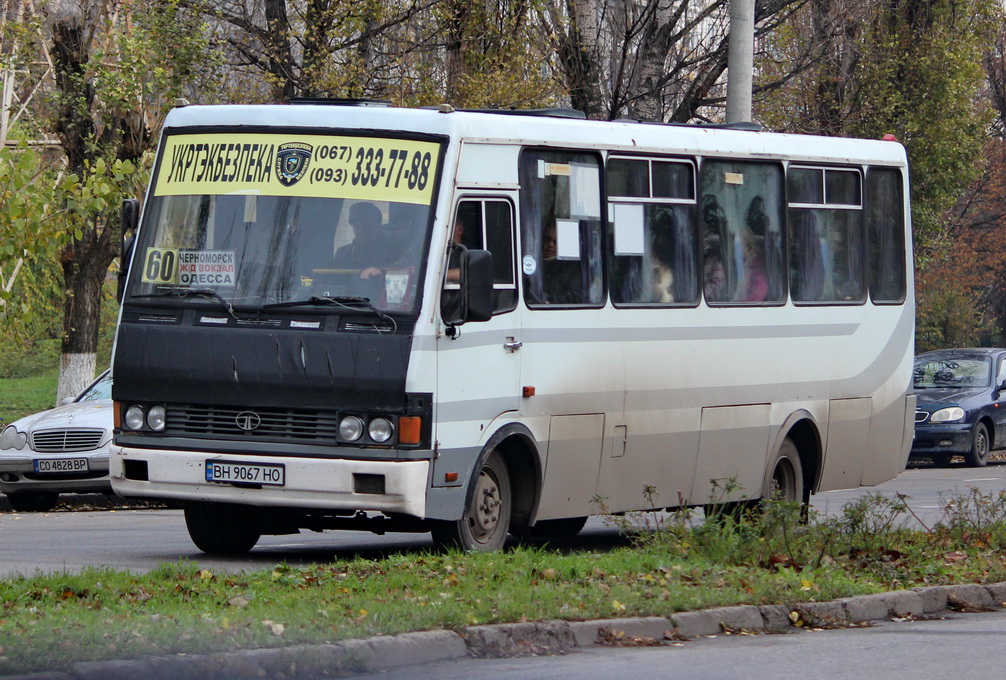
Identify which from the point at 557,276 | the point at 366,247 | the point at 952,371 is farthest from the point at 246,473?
the point at 952,371

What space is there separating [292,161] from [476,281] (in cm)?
146

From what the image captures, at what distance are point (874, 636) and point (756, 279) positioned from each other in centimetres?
485

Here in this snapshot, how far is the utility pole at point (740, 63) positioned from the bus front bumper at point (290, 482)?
26.9 ft

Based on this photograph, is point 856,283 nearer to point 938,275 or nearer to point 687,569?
point 687,569

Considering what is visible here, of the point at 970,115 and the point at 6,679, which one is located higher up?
the point at 970,115

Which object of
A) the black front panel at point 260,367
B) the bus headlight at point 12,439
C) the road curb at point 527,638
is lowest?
the road curb at point 527,638

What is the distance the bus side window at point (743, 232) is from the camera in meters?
12.7

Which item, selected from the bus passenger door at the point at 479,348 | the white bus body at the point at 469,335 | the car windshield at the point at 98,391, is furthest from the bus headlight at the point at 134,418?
the car windshield at the point at 98,391

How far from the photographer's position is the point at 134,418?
10602mm

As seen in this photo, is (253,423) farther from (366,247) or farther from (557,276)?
(557,276)

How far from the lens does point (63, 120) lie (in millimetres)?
23125

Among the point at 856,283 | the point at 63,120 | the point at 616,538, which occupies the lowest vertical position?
the point at 616,538

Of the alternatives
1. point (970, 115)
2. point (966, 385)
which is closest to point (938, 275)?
point (970, 115)

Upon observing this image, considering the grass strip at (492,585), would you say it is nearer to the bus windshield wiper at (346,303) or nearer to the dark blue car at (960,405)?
the bus windshield wiper at (346,303)
